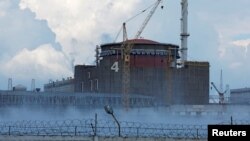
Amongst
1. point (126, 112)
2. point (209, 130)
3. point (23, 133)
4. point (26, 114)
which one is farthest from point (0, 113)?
point (209, 130)

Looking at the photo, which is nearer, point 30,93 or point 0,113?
point 0,113

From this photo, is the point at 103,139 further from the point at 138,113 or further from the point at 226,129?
the point at 138,113

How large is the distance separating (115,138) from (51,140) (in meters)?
6.10

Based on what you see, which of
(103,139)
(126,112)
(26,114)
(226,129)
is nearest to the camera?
(226,129)

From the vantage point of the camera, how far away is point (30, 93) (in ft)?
652

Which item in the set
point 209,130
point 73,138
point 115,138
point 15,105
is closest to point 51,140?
point 73,138

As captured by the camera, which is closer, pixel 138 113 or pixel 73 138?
pixel 73 138

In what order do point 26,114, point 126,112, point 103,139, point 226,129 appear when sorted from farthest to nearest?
point 126,112
point 26,114
point 103,139
point 226,129

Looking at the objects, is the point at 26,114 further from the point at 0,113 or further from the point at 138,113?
the point at 138,113

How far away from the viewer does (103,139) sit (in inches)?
2422

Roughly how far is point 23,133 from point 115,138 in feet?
30.1

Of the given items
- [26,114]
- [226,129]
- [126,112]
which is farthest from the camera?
[126,112]

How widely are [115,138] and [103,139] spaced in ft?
3.99

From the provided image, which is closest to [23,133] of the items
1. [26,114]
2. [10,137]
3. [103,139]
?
[10,137]
